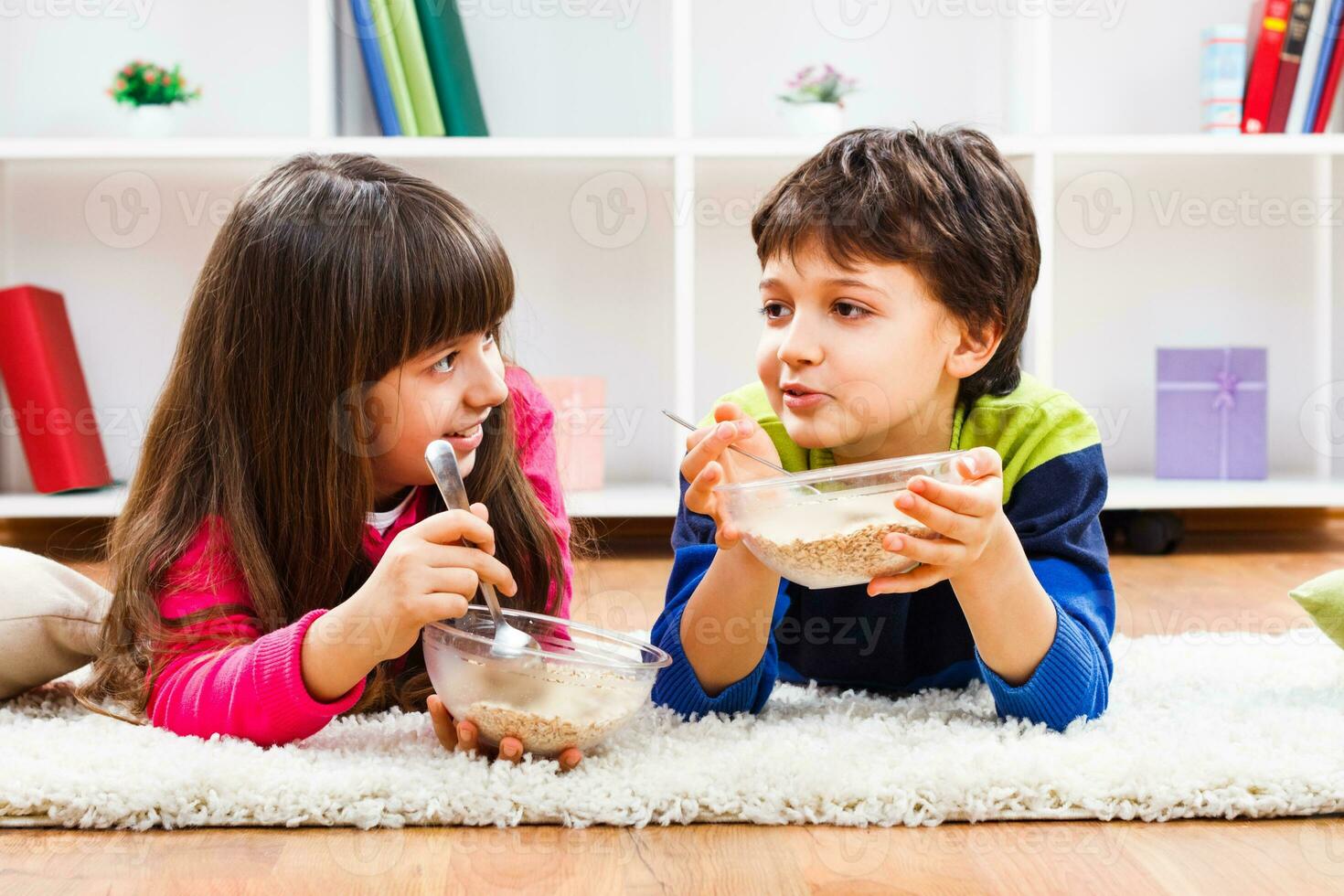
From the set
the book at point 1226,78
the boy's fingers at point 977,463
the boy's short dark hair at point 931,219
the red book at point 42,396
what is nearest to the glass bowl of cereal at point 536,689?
the boy's fingers at point 977,463

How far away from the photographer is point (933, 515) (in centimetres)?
78

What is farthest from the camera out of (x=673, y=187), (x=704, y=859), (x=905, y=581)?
(x=673, y=187)

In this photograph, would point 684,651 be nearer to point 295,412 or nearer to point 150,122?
point 295,412

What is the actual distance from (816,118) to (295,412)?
1331mm

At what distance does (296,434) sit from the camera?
0.99 m

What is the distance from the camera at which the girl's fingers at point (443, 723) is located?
87 cm

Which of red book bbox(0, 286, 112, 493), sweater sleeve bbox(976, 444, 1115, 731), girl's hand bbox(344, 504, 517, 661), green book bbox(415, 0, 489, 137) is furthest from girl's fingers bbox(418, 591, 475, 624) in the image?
red book bbox(0, 286, 112, 493)

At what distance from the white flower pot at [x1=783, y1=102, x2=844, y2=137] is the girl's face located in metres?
1.26

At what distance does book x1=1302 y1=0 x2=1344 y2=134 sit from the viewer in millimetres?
2102

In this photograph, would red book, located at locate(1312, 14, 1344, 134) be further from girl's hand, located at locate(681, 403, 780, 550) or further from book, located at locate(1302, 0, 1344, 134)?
girl's hand, located at locate(681, 403, 780, 550)

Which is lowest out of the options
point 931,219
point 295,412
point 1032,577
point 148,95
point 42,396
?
point 42,396

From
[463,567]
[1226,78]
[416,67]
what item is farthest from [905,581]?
[1226,78]

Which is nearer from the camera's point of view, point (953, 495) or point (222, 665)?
point (953, 495)

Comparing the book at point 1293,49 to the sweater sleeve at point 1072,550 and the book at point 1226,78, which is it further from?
the sweater sleeve at point 1072,550
